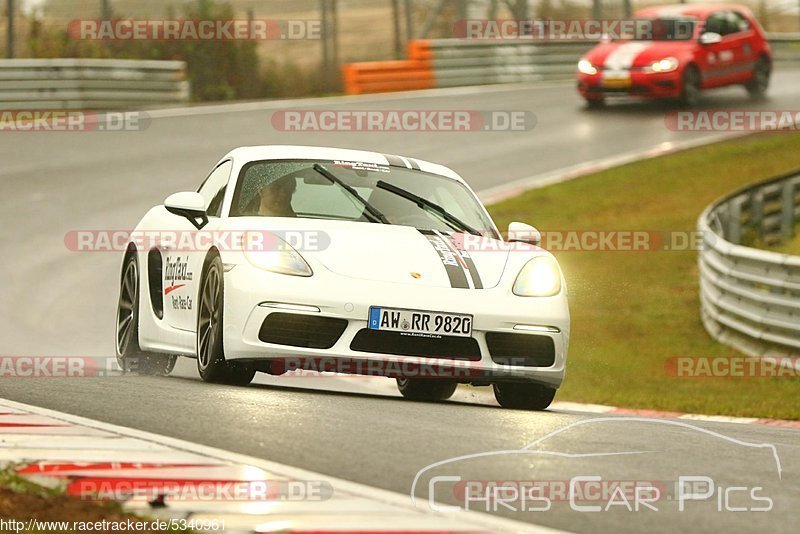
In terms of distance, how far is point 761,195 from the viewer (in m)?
18.4

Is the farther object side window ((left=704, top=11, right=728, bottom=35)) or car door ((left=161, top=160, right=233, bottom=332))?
side window ((left=704, top=11, right=728, bottom=35))

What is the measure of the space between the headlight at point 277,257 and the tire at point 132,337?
190 centimetres

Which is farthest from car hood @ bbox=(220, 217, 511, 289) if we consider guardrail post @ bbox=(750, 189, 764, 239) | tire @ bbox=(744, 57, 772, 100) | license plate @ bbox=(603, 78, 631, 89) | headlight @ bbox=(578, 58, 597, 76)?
tire @ bbox=(744, 57, 772, 100)

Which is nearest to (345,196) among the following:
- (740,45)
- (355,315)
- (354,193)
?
(354,193)

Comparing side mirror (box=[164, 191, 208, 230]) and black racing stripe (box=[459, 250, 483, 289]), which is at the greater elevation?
side mirror (box=[164, 191, 208, 230])

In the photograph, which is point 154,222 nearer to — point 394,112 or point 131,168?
point 131,168

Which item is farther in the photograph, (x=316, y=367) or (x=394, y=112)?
(x=394, y=112)

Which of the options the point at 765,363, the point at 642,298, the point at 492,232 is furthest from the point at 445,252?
the point at 642,298

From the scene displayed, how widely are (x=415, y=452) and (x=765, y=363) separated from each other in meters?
7.52

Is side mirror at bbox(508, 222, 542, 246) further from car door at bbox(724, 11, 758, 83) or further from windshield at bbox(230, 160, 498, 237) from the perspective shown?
car door at bbox(724, 11, 758, 83)

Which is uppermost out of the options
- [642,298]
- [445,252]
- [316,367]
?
[445,252]

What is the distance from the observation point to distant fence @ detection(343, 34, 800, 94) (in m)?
26.9

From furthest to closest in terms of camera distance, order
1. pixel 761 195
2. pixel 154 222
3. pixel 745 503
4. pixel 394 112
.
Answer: pixel 394 112
pixel 761 195
pixel 154 222
pixel 745 503

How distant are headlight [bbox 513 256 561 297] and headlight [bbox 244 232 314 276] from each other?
110 centimetres
